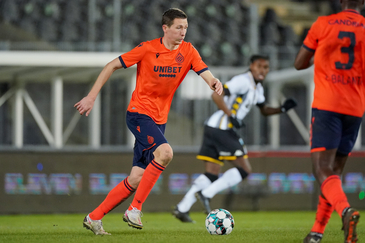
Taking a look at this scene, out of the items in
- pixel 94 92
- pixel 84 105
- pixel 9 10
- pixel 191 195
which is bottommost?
pixel 191 195

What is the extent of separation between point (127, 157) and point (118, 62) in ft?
15.9

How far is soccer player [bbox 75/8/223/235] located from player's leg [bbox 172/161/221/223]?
91.5 inches

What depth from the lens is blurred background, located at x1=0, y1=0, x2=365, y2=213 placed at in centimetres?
934

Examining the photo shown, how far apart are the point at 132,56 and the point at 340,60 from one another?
74.2 inches

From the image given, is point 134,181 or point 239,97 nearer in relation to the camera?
point 134,181

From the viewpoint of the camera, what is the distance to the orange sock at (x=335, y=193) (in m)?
3.82

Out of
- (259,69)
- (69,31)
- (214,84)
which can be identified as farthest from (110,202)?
(69,31)

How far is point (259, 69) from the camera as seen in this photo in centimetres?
769

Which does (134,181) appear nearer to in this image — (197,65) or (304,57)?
(197,65)

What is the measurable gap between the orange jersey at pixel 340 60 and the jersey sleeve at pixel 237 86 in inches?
130

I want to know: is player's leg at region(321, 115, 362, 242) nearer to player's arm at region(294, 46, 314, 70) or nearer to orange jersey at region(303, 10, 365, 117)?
orange jersey at region(303, 10, 365, 117)

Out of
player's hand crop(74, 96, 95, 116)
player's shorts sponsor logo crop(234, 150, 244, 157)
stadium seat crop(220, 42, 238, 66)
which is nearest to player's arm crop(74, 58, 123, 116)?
player's hand crop(74, 96, 95, 116)

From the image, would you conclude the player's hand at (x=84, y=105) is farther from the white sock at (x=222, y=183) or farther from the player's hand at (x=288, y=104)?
the player's hand at (x=288, y=104)

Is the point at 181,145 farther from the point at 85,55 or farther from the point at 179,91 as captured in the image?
the point at 85,55
